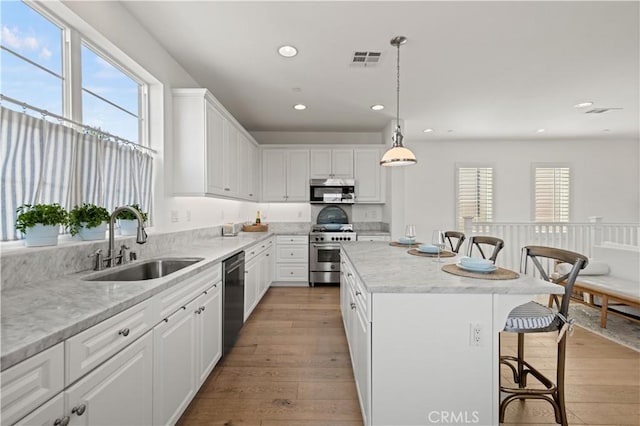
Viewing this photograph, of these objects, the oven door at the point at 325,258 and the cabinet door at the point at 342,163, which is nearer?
the oven door at the point at 325,258

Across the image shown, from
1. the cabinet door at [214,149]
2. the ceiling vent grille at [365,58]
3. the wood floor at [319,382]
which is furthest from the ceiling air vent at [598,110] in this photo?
the cabinet door at [214,149]

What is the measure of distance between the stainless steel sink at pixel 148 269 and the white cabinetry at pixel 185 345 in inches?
11.0

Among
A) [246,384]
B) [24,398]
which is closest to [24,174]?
[24,398]

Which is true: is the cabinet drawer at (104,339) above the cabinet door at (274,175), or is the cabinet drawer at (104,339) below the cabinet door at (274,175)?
below

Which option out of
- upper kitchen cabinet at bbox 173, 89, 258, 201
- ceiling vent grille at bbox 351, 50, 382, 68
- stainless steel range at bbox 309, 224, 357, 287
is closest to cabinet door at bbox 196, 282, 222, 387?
upper kitchen cabinet at bbox 173, 89, 258, 201

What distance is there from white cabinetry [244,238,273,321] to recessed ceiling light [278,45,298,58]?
206cm

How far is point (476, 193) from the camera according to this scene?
258 inches

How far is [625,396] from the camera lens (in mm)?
2156

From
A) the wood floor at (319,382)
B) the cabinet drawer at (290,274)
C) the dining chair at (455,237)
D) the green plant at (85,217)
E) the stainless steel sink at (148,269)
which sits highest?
the green plant at (85,217)

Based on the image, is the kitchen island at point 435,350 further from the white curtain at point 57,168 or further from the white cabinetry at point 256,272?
the white cabinetry at point 256,272

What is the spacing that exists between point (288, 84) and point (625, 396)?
13.4 feet

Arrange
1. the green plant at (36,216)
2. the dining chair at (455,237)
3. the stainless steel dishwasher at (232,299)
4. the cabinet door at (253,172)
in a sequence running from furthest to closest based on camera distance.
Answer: the cabinet door at (253,172)
the dining chair at (455,237)
the stainless steel dishwasher at (232,299)
the green plant at (36,216)

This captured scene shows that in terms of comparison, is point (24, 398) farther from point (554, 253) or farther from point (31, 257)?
point (554, 253)

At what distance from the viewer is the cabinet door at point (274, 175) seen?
5508mm
